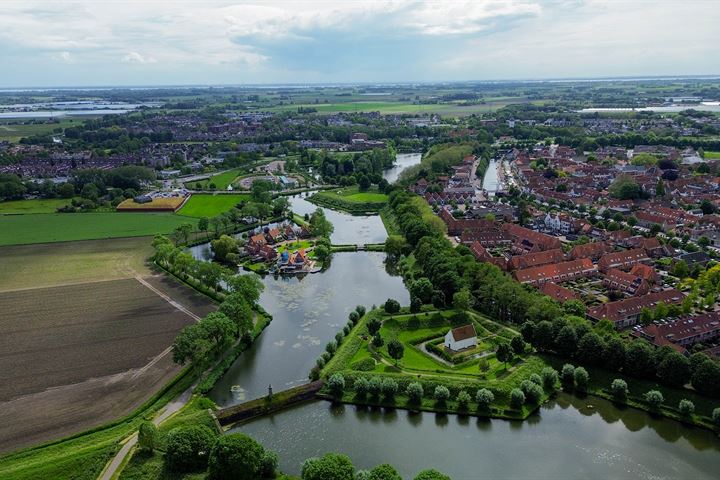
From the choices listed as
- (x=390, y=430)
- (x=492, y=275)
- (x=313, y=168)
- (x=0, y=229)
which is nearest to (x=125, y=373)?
(x=390, y=430)

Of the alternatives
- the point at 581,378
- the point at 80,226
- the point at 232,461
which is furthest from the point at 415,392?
the point at 80,226

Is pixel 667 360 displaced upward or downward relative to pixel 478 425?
upward

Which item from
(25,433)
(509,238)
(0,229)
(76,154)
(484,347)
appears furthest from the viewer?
(76,154)

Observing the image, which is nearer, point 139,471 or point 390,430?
point 139,471

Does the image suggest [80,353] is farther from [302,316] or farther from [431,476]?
[431,476]

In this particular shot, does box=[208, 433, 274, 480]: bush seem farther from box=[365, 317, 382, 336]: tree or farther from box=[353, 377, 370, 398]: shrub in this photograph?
box=[365, 317, 382, 336]: tree

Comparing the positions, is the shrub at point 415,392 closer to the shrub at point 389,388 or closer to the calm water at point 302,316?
the shrub at point 389,388

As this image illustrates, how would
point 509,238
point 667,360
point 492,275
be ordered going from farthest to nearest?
point 509,238, point 492,275, point 667,360

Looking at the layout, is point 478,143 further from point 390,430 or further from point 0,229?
point 390,430
